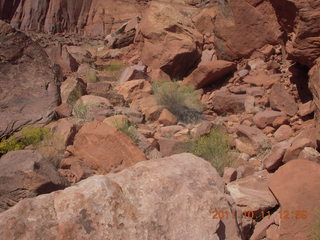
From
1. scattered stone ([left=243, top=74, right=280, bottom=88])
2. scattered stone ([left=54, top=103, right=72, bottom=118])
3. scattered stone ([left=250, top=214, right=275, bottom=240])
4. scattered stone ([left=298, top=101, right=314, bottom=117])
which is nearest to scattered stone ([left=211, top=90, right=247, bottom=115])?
scattered stone ([left=243, top=74, right=280, bottom=88])

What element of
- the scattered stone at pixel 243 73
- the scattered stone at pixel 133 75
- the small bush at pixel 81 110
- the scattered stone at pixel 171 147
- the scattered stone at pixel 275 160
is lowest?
the scattered stone at pixel 133 75

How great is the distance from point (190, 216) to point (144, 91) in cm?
564

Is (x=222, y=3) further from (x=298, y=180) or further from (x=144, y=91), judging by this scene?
(x=298, y=180)

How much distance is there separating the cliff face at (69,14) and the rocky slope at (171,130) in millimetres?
8779

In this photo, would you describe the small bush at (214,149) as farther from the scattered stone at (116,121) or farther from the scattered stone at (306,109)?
the scattered stone at (306,109)

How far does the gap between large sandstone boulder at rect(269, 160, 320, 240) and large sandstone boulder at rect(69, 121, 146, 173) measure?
176 centimetres

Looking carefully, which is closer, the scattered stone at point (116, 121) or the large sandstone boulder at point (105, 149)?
the large sandstone boulder at point (105, 149)

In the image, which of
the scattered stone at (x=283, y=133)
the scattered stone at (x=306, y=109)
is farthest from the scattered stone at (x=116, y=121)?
the scattered stone at (x=306, y=109)

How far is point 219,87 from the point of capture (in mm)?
7871

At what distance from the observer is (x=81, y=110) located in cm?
605

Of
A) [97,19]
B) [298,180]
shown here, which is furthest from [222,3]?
[97,19]

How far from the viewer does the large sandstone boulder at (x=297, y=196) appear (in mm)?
2801

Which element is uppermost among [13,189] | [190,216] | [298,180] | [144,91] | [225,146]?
[190,216]
